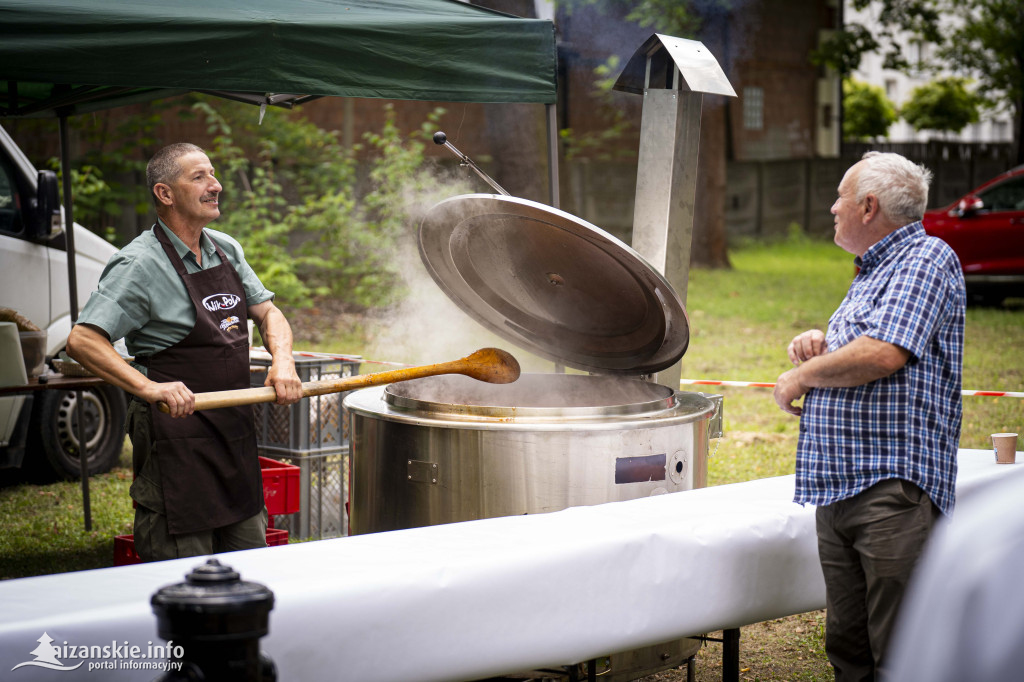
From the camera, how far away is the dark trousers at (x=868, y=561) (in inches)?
110

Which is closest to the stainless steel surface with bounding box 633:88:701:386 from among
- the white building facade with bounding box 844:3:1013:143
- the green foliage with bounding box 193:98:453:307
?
the green foliage with bounding box 193:98:453:307

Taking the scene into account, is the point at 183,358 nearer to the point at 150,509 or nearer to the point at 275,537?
the point at 150,509

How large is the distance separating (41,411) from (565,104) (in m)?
16.3

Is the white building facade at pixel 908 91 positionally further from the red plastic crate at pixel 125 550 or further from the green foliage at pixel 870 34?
the red plastic crate at pixel 125 550

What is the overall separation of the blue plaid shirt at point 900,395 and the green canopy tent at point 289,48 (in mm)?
2045

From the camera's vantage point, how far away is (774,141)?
90.0 feet

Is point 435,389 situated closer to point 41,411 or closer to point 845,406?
point 845,406

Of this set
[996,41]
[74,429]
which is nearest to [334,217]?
[74,429]

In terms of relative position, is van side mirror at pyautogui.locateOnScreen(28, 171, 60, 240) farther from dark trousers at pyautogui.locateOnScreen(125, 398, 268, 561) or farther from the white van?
dark trousers at pyautogui.locateOnScreen(125, 398, 268, 561)

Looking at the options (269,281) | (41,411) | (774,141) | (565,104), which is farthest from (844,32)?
(41,411)

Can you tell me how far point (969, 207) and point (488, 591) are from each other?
12176mm

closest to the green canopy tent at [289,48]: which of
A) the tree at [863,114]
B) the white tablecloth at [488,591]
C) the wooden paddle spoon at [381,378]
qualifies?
the wooden paddle spoon at [381,378]

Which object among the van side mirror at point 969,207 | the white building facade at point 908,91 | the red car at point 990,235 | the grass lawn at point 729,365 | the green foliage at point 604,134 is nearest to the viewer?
the grass lawn at point 729,365

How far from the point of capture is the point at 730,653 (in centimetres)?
344
